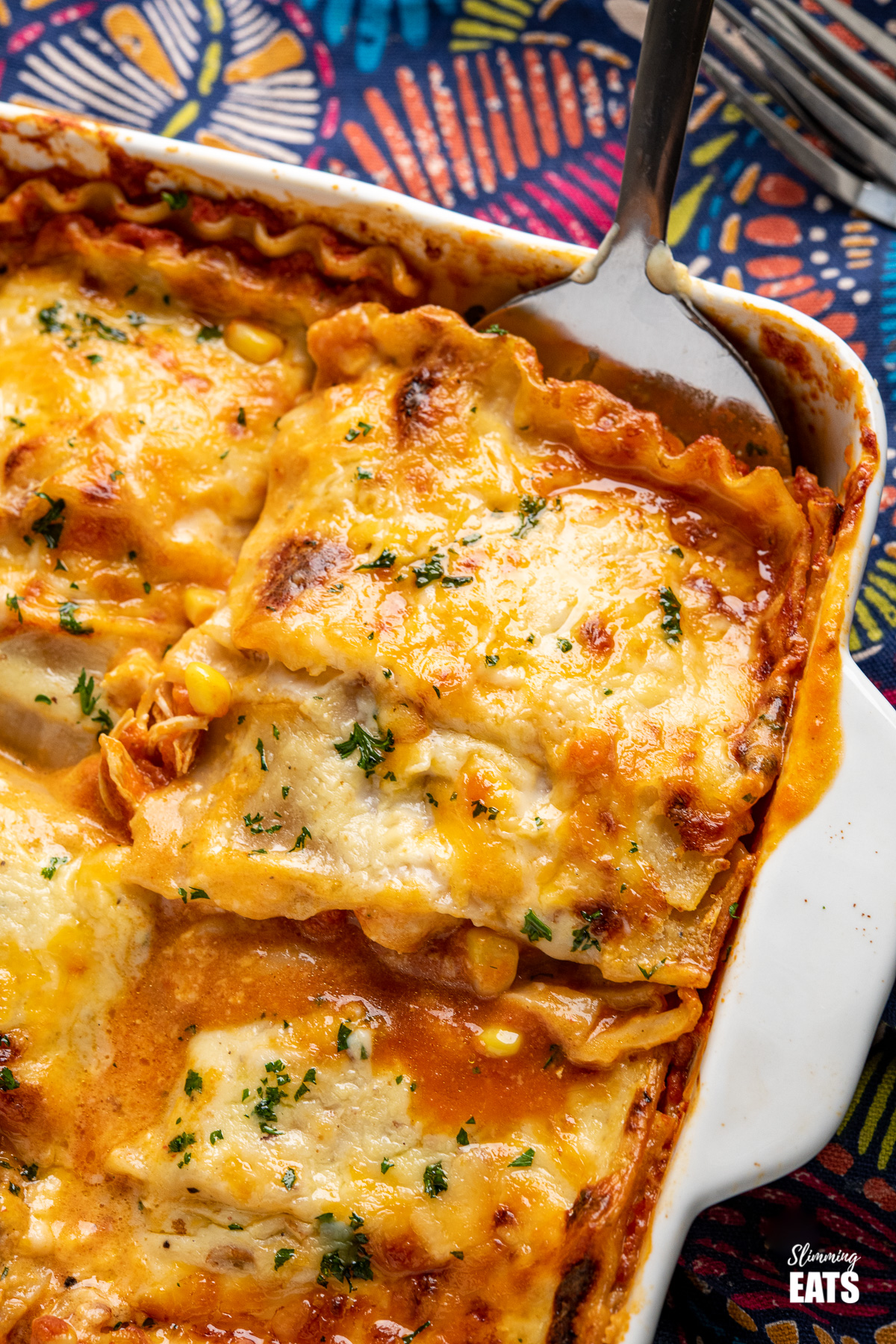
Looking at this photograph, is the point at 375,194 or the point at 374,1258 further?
the point at 375,194

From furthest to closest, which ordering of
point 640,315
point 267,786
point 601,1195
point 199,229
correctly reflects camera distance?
point 199,229 < point 640,315 < point 267,786 < point 601,1195

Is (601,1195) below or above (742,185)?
below

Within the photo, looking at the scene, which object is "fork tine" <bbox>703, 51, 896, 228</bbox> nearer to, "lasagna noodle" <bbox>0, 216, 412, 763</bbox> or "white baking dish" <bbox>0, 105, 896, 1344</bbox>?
"white baking dish" <bbox>0, 105, 896, 1344</bbox>

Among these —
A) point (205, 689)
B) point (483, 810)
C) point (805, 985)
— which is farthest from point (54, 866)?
point (805, 985)

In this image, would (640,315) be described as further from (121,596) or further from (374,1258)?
(374,1258)

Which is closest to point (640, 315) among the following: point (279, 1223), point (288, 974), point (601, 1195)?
point (288, 974)

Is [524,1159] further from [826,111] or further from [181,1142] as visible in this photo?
[826,111]
